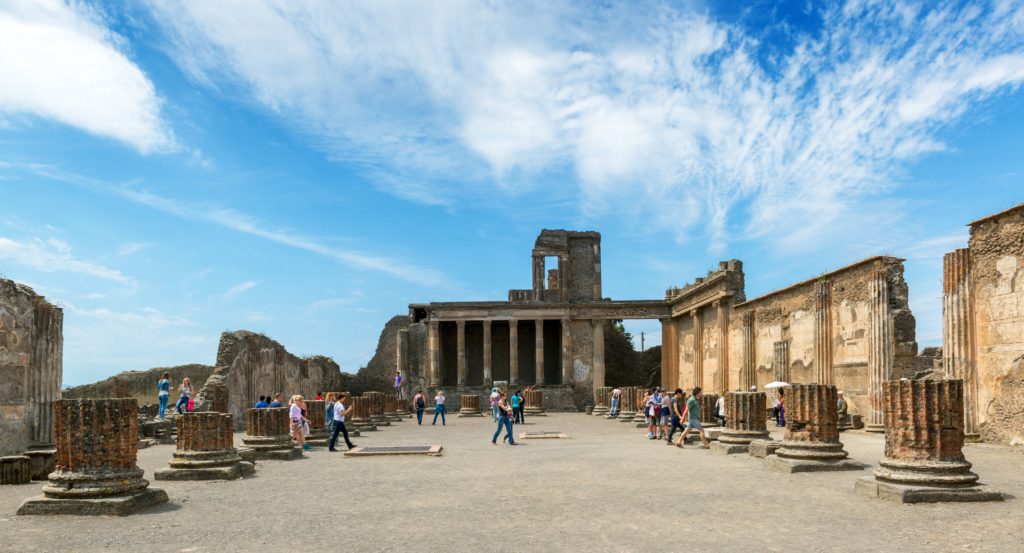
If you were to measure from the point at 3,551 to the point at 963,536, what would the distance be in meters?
8.44

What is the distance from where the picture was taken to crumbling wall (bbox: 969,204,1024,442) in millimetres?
14398

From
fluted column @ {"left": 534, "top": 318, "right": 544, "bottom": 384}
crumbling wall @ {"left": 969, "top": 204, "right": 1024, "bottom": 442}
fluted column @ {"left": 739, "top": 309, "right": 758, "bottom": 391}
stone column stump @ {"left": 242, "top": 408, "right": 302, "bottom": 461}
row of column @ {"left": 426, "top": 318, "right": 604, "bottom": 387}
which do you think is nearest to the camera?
crumbling wall @ {"left": 969, "top": 204, "right": 1024, "bottom": 442}

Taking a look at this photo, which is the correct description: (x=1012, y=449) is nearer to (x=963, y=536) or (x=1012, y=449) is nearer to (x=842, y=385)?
(x=842, y=385)

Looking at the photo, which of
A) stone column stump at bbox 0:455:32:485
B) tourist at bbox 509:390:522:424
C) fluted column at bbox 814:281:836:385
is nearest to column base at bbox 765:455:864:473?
fluted column at bbox 814:281:836:385

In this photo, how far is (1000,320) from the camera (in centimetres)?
1490

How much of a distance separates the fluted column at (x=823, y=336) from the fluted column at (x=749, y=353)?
546cm

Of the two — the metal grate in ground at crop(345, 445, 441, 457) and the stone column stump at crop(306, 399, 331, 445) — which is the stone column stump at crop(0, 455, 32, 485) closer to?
the metal grate in ground at crop(345, 445, 441, 457)

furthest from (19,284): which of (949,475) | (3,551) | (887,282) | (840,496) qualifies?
(887,282)

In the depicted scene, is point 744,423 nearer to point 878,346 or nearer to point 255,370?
point 878,346

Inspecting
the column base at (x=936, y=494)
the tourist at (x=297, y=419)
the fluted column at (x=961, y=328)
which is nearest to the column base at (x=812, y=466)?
the column base at (x=936, y=494)

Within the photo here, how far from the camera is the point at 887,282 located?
742 inches

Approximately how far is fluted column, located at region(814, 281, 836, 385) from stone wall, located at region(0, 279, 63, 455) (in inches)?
746

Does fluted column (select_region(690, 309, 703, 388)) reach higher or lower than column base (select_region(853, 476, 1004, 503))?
higher

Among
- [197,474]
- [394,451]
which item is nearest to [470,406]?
[394,451]
